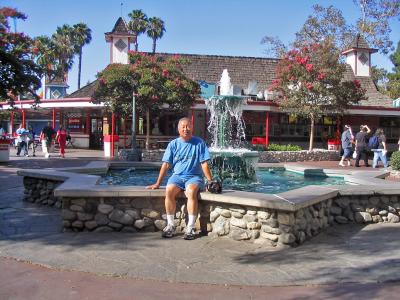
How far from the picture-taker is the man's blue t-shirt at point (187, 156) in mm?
6574

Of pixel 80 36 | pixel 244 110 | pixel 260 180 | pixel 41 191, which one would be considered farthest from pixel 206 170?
pixel 80 36

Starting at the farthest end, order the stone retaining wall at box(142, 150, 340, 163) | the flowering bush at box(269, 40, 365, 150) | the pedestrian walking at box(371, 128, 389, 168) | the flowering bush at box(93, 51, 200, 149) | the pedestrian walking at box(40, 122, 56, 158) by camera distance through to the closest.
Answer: the flowering bush at box(269, 40, 365, 150) → the pedestrian walking at box(40, 122, 56, 158) → the stone retaining wall at box(142, 150, 340, 163) → the flowering bush at box(93, 51, 200, 149) → the pedestrian walking at box(371, 128, 389, 168)

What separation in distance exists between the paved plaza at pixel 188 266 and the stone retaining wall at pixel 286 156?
45.0 feet

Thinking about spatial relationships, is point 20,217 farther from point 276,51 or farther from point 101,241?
point 276,51

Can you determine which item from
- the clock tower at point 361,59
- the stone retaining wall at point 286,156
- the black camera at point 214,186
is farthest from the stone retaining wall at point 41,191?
the clock tower at point 361,59

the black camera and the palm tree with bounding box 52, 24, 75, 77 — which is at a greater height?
the palm tree with bounding box 52, 24, 75, 77

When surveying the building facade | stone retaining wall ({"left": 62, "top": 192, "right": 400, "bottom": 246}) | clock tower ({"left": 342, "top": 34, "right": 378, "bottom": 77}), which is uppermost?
clock tower ({"left": 342, "top": 34, "right": 378, "bottom": 77})

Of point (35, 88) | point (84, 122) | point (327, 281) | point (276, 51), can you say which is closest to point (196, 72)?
point (84, 122)

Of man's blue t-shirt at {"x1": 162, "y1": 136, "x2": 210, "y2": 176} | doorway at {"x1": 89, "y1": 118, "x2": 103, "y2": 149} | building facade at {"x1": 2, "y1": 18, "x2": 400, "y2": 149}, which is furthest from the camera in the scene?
doorway at {"x1": 89, "y1": 118, "x2": 103, "y2": 149}

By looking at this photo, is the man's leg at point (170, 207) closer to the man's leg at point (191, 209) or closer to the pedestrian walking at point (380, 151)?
the man's leg at point (191, 209)

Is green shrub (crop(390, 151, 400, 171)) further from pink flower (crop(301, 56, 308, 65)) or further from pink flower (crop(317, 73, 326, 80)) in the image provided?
pink flower (crop(301, 56, 308, 65))

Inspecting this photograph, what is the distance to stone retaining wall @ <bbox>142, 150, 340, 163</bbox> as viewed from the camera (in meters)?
20.6

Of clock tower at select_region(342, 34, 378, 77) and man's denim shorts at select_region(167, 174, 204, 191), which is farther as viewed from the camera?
clock tower at select_region(342, 34, 378, 77)

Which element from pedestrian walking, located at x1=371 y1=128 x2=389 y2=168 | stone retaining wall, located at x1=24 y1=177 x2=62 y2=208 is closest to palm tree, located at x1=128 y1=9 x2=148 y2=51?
pedestrian walking, located at x1=371 y1=128 x2=389 y2=168
